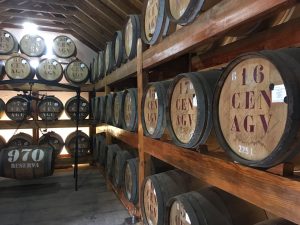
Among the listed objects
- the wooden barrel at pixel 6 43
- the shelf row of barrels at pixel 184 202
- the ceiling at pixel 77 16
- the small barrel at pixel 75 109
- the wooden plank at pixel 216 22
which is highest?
the ceiling at pixel 77 16

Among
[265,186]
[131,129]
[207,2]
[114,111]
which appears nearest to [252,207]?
[265,186]

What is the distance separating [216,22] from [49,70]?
5.55 metres

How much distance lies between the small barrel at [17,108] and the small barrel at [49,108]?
11.9 inches

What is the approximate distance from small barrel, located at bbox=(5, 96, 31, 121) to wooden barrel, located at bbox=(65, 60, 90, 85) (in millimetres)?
1130

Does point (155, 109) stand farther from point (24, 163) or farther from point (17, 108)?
point (17, 108)

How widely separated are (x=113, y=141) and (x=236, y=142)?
3.93 meters

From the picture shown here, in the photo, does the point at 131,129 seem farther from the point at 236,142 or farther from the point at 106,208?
the point at 236,142

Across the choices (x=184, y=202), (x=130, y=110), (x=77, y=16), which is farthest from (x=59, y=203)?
(x=77, y=16)

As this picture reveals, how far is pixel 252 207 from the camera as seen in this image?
162 centimetres

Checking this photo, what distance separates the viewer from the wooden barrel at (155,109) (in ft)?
6.91

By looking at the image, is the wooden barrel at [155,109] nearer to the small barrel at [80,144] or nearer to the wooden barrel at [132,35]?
the wooden barrel at [132,35]

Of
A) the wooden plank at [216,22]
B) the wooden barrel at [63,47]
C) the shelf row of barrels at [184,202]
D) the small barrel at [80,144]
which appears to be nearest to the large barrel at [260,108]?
the wooden plank at [216,22]

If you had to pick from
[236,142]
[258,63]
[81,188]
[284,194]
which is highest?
[258,63]

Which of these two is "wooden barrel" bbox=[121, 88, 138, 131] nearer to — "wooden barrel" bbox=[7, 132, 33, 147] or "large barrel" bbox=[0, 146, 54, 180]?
"large barrel" bbox=[0, 146, 54, 180]
